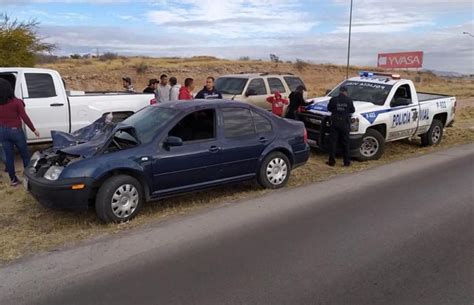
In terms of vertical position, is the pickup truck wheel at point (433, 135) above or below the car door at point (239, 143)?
below

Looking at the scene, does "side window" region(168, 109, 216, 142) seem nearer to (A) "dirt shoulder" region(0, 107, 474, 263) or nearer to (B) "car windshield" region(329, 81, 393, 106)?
(A) "dirt shoulder" region(0, 107, 474, 263)

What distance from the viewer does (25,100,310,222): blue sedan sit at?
6.18 m

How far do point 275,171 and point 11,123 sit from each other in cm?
446

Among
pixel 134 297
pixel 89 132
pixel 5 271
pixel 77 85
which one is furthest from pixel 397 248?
pixel 77 85

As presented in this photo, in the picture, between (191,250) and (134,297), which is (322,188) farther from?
(134,297)

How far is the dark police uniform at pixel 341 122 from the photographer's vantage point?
1005 cm

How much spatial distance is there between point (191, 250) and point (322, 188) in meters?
3.58

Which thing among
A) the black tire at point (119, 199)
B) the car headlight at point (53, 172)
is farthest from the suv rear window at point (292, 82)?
the car headlight at point (53, 172)

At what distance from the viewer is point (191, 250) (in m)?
5.39

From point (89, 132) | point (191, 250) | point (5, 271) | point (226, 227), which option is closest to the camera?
point (5, 271)

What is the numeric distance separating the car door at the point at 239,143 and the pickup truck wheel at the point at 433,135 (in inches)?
267

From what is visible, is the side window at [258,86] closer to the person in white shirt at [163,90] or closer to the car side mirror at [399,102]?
the person in white shirt at [163,90]

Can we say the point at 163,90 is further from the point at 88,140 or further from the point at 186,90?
the point at 88,140

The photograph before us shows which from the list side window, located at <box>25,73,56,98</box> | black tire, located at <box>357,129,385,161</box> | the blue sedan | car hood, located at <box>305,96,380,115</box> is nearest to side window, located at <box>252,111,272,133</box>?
the blue sedan
